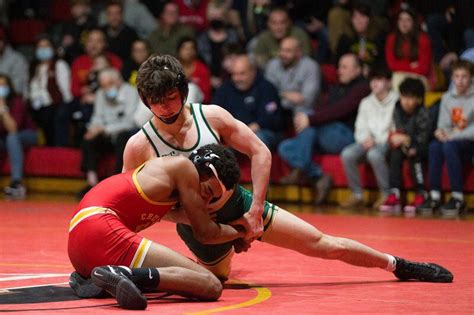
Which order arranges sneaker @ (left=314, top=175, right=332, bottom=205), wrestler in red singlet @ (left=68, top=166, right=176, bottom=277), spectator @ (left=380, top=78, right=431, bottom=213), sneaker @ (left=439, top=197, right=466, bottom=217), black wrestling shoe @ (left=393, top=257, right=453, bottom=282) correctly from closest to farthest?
wrestler in red singlet @ (left=68, top=166, right=176, bottom=277) < black wrestling shoe @ (left=393, top=257, right=453, bottom=282) < sneaker @ (left=439, top=197, right=466, bottom=217) < spectator @ (left=380, top=78, right=431, bottom=213) < sneaker @ (left=314, top=175, right=332, bottom=205)

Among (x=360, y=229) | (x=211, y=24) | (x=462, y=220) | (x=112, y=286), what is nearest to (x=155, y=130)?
(x=112, y=286)

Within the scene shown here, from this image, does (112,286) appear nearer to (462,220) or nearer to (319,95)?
(462,220)

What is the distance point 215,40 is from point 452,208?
13.0ft

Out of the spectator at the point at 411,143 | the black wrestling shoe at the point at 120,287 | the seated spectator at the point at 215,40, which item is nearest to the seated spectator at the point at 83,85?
the seated spectator at the point at 215,40

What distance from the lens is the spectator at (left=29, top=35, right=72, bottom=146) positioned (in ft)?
41.1

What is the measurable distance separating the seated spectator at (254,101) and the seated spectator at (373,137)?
85 centimetres

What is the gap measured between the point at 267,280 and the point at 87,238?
1258 mm

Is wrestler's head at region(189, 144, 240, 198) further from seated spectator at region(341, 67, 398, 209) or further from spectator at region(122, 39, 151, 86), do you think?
spectator at region(122, 39, 151, 86)

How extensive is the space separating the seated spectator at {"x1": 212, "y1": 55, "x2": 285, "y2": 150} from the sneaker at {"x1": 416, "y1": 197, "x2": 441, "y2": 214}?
5.83 feet

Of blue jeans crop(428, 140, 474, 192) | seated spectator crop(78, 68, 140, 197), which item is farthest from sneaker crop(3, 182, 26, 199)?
blue jeans crop(428, 140, 474, 192)

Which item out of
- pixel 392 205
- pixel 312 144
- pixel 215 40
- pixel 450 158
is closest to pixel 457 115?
pixel 450 158

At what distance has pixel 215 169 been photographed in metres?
4.98

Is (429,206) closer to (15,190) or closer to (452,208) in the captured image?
(452,208)

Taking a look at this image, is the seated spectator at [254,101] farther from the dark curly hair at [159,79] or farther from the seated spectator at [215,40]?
the dark curly hair at [159,79]
